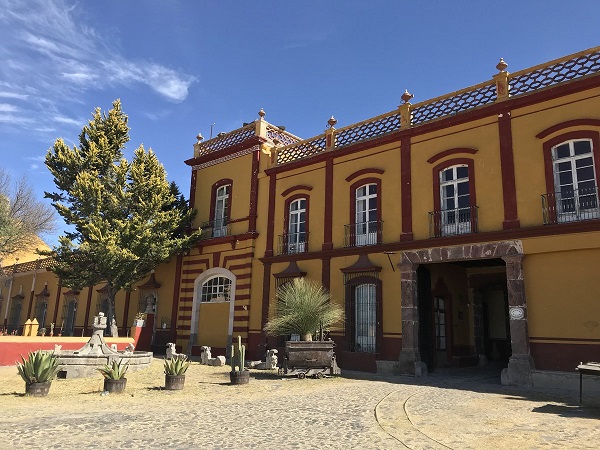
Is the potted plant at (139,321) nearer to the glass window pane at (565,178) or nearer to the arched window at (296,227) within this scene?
the arched window at (296,227)

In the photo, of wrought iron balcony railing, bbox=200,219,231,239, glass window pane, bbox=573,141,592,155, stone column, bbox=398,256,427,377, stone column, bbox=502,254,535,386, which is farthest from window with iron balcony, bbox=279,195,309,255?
glass window pane, bbox=573,141,592,155

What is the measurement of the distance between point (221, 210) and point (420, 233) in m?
9.71

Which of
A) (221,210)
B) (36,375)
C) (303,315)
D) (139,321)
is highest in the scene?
(221,210)

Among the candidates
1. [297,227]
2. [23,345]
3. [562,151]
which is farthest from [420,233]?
[23,345]

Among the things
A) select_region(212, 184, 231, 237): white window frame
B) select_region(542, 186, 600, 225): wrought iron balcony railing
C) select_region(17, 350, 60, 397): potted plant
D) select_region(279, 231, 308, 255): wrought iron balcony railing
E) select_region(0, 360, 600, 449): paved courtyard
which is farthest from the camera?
select_region(212, 184, 231, 237): white window frame

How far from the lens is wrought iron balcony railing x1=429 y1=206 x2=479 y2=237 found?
1316cm

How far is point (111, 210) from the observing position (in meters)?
18.5

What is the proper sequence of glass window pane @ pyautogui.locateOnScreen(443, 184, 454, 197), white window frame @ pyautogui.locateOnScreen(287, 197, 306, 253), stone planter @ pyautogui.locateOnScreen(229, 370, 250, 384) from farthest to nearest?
white window frame @ pyautogui.locateOnScreen(287, 197, 306, 253)
glass window pane @ pyautogui.locateOnScreen(443, 184, 454, 197)
stone planter @ pyautogui.locateOnScreen(229, 370, 250, 384)

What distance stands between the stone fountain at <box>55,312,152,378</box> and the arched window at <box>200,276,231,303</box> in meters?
5.67

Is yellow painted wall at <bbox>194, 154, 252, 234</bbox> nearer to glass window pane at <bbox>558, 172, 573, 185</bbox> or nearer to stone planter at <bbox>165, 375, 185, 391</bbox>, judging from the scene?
stone planter at <bbox>165, 375, 185, 391</bbox>

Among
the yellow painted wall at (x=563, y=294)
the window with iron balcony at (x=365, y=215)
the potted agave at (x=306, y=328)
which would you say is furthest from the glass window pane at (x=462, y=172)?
the potted agave at (x=306, y=328)

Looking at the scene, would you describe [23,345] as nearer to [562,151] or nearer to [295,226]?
[295,226]

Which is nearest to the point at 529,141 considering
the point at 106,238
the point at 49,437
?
the point at 49,437

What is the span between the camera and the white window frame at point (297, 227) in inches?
690
